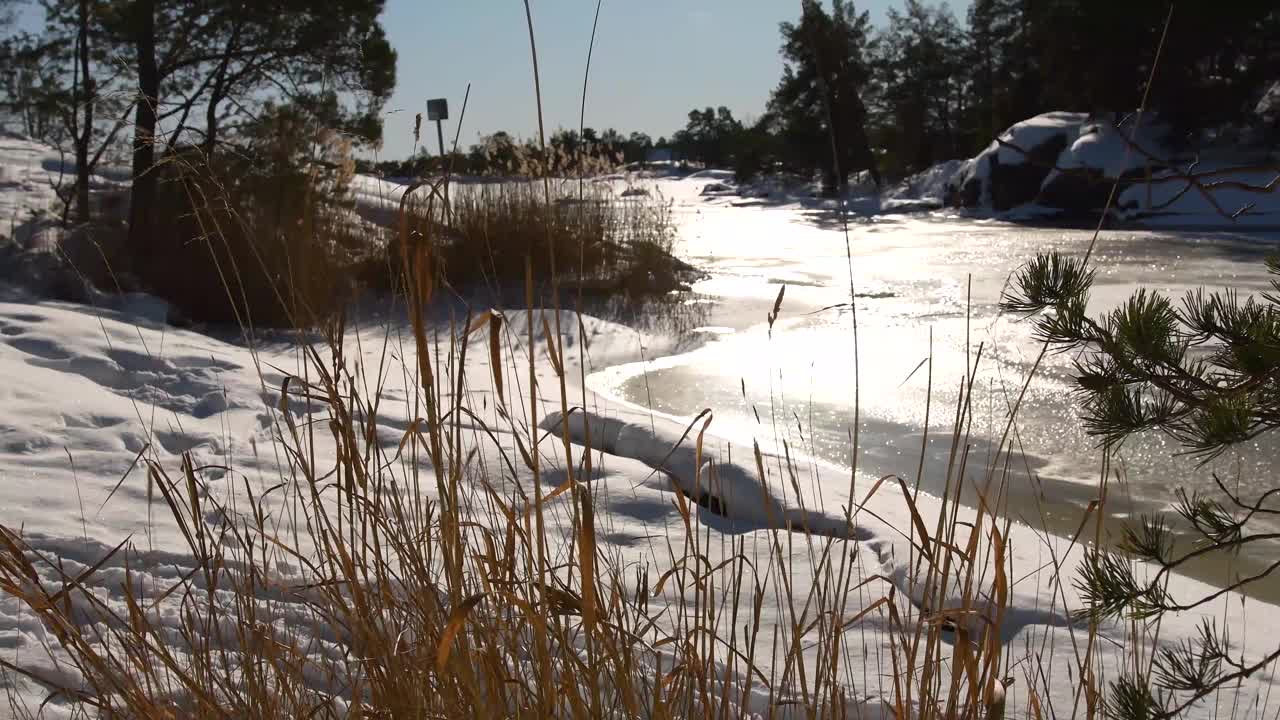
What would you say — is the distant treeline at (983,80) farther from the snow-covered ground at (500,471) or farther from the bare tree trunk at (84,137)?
the bare tree trunk at (84,137)

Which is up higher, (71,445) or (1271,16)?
(1271,16)

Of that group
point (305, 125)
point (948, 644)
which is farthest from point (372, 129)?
point (948, 644)

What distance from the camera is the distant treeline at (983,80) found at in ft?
28.0

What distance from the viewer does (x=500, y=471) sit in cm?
148

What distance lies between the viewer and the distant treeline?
28.0 feet

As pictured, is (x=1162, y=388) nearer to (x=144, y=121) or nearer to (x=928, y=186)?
(x=144, y=121)

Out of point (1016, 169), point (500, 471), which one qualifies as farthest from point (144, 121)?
point (1016, 169)

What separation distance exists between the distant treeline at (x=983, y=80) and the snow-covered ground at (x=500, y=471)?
796mm

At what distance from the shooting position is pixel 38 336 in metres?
3.19

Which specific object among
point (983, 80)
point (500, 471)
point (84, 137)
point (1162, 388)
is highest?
point (983, 80)

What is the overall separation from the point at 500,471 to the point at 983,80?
81.2ft

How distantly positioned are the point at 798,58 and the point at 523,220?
1524cm

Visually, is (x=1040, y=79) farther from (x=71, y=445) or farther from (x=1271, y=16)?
(x=71, y=445)

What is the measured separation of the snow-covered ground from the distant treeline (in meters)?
0.80
